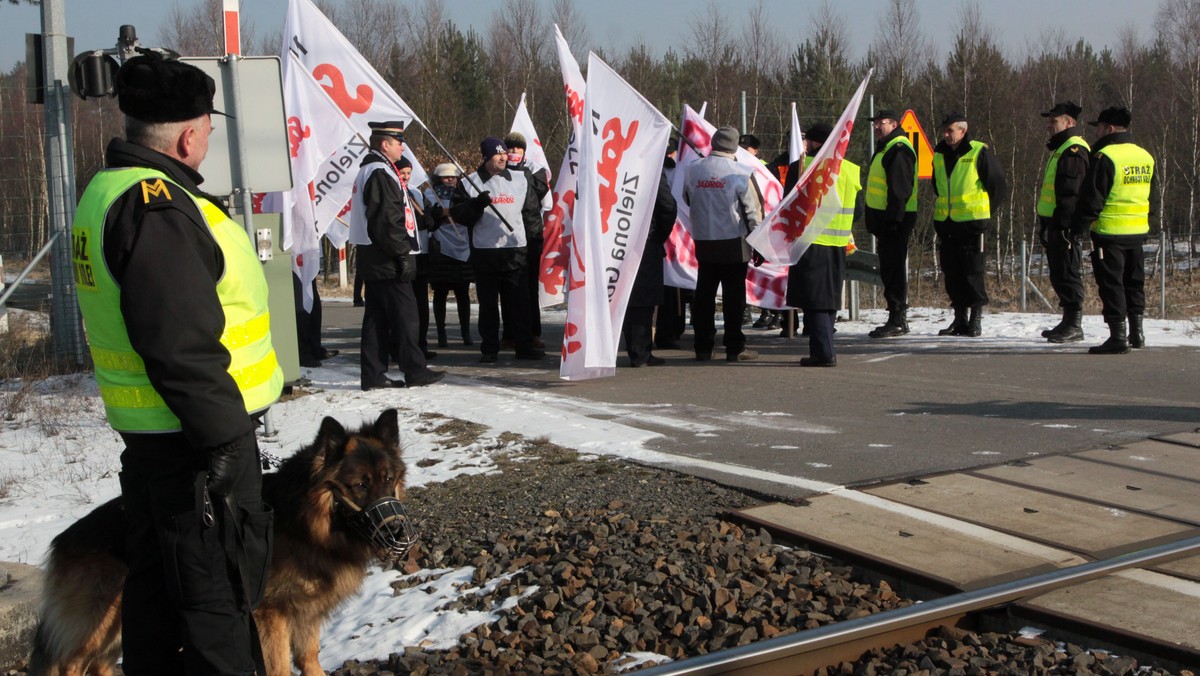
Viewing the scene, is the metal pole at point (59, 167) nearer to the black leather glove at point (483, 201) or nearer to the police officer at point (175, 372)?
the black leather glove at point (483, 201)

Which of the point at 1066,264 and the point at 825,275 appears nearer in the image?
the point at 825,275

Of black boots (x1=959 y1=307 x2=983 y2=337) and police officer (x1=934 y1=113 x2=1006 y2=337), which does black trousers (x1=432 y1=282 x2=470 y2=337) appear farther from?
black boots (x1=959 y1=307 x2=983 y2=337)

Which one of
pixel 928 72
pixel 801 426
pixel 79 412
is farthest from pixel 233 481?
pixel 928 72

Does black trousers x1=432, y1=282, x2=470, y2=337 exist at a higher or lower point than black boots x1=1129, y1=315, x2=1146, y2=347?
higher

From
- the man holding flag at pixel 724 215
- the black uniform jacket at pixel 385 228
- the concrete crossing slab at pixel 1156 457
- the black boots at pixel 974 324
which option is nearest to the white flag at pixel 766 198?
the man holding flag at pixel 724 215

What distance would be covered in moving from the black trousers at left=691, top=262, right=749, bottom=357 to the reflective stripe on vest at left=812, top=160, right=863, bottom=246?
0.87m

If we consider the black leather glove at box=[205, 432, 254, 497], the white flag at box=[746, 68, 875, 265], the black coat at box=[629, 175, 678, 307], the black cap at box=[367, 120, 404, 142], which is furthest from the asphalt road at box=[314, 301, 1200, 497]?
the black leather glove at box=[205, 432, 254, 497]

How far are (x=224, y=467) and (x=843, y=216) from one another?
27.8 ft

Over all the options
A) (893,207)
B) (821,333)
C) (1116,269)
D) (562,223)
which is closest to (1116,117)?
(1116,269)

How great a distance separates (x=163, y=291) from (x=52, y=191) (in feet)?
35.0

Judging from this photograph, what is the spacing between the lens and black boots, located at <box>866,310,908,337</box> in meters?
13.3

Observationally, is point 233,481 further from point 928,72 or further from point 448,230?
point 928,72

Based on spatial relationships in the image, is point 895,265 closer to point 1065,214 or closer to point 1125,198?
point 1065,214

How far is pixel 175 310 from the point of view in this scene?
10.1 ft
